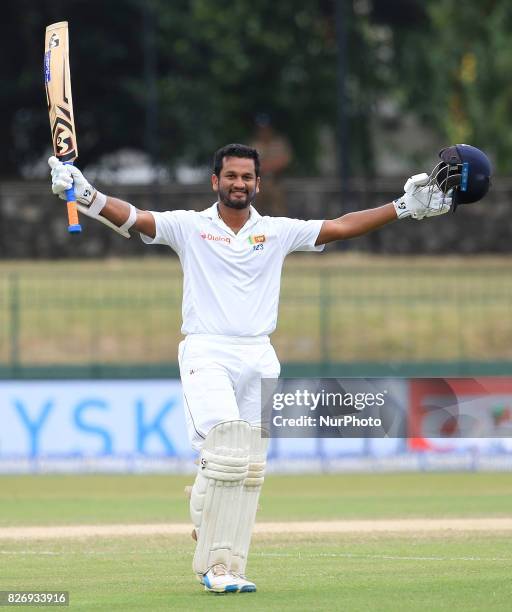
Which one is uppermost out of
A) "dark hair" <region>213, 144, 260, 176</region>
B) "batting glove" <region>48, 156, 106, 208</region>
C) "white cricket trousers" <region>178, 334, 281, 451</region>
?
"dark hair" <region>213, 144, 260, 176</region>

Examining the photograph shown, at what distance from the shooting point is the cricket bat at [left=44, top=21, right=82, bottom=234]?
8.24 m

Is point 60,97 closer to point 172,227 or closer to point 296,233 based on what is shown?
point 172,227

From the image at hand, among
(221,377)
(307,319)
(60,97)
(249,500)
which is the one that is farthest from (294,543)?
(307,319)

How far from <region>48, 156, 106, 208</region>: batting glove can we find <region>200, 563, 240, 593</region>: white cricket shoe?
179 centimetres

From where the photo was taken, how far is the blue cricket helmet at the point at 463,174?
26.8ft

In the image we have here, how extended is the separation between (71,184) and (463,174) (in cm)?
192

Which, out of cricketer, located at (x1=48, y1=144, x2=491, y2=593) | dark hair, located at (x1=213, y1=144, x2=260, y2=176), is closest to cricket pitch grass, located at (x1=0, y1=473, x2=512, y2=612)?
cricketer, located at (x1=48, y1=144, x2=491, y2=593)

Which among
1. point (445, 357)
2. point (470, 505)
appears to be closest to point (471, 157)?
point (470, 505)

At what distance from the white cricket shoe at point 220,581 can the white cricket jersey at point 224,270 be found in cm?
109

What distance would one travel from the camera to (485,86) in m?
34.3

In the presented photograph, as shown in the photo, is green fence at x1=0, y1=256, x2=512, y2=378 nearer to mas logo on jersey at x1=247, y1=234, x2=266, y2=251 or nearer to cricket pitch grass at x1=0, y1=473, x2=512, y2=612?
cricket pitch grass at x1=0, y1=473, x2=512, y2=612

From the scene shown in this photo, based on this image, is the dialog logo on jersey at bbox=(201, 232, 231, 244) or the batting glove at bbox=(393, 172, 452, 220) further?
the batting glove at bbox=(393, 172, 452, 220)

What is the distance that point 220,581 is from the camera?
302 inches

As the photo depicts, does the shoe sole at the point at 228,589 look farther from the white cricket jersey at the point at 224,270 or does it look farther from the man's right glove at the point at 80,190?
the man's right glove at the point at 80,190
